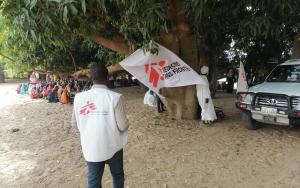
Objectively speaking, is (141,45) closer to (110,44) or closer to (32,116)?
(110,44)

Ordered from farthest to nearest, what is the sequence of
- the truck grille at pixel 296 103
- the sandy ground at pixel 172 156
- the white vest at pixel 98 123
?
the truck grille at pixel 296 103, the sandy ground at pixel 172 156, the white vest at pixel 98 123

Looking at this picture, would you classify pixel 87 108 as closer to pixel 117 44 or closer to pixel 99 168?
pixel 99 168

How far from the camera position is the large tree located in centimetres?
503

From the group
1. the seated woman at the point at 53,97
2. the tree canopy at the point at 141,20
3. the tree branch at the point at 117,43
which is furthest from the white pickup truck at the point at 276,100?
the seated woman at the point at 53,97

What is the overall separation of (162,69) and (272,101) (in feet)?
8.15

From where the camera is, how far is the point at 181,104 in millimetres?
8812

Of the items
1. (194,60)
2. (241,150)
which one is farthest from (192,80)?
(241,150)

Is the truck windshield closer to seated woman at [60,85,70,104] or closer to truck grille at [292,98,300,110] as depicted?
truck grille at [292,98,300,110]

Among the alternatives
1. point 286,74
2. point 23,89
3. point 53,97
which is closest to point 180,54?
point 286,74

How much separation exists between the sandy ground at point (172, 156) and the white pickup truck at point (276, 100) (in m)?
0.41

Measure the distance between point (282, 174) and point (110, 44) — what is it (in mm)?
5416

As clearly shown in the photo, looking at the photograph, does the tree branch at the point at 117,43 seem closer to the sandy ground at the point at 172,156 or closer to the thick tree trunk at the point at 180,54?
the thick tree trunk at the point at 180,54

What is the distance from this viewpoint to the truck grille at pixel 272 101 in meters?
6.61

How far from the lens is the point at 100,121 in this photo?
329 cm
